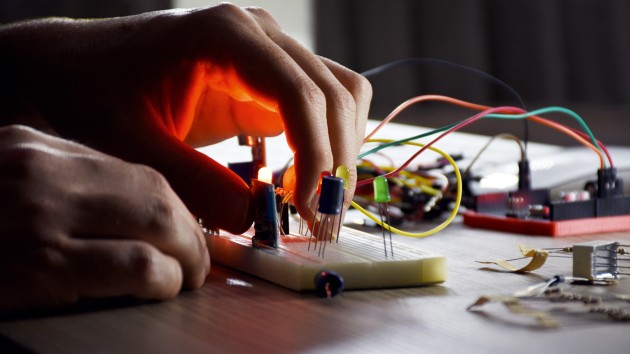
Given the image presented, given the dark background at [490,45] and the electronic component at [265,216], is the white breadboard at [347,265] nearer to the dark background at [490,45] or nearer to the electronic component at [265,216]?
the electronic component at [265,216]

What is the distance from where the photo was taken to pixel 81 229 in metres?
0.64

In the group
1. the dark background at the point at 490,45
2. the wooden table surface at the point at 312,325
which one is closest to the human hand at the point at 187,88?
the wooden table surface at the point at 312,325

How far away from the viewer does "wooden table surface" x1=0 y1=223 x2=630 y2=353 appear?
57 centimetres

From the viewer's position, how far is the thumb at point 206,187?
0.84 m

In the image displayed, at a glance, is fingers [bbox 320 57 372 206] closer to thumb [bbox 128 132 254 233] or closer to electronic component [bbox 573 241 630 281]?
thumb [bbox 128 132 254 233]

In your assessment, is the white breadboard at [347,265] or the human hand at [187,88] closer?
the white breadboard at [347,265]

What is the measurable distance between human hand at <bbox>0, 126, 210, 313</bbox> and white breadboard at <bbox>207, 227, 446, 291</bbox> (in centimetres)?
10

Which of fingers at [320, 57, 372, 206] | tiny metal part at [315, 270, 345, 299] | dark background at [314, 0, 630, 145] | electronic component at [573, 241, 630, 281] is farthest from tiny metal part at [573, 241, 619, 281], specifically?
dark background at [314, 0, 630, 145]

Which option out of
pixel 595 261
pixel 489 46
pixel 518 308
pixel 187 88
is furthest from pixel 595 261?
pixel 489 46

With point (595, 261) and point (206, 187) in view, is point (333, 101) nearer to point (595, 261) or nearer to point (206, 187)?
point (206, 187)

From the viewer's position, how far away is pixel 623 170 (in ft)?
5.07

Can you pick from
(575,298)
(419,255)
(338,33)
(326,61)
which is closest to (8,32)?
(326,61)

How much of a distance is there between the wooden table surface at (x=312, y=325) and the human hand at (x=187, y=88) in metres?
0.14

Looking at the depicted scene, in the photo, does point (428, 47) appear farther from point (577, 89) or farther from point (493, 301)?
point (493, 301)
